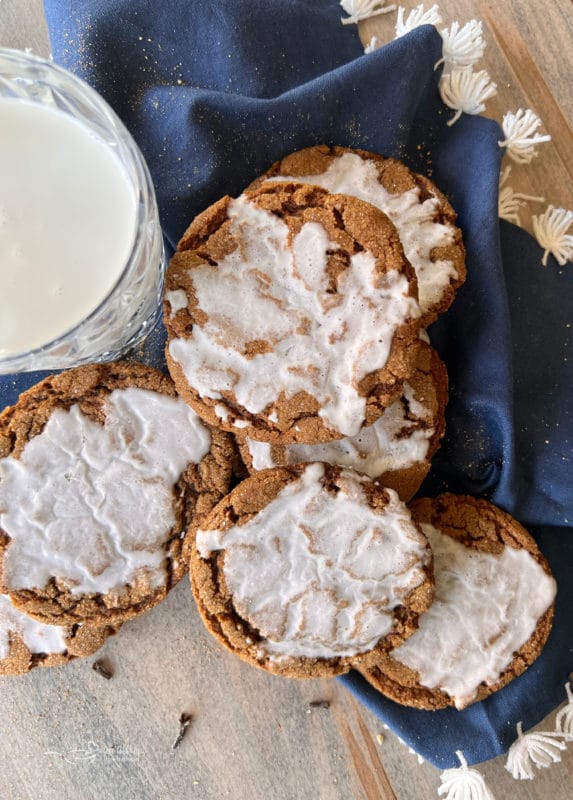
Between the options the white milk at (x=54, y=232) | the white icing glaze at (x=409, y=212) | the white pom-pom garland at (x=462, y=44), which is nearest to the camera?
the white milk at (x=54, y=232)

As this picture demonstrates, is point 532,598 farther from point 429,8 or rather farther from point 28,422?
point 429,8

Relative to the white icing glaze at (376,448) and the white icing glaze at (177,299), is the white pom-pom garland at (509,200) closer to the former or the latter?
the white icing glaze at (376,448)

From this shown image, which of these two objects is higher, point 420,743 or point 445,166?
point 445,166

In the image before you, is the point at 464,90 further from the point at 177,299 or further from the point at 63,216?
the point at 63,216

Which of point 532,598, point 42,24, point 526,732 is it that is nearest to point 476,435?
point 532,598

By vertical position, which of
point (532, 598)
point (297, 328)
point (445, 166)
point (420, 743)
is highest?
point (445, 166)

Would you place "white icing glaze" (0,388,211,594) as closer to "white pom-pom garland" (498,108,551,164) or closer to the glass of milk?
the glass of milk

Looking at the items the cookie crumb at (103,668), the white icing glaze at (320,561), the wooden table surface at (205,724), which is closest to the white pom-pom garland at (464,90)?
the wooden table surface at (205,724)
